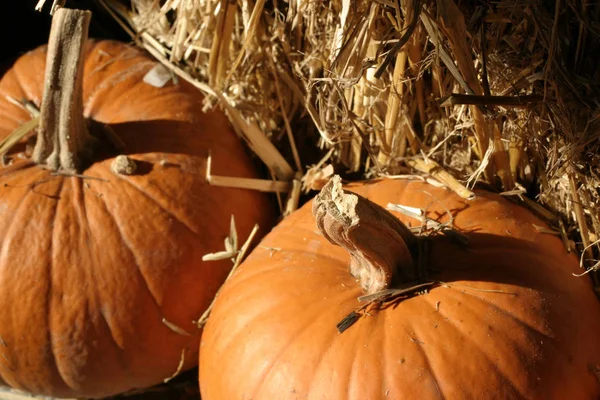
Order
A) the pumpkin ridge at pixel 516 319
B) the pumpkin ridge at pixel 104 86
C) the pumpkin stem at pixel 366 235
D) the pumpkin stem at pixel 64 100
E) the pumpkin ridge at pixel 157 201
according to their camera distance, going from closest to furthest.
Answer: the pumpkin stem at pixel 366 235 → the pumpkin ridge at pixel 516 319 → the pumpkin stem at pixel 64 100 → the pumpkin ridge at pixel 157 201 → the pumpkin ridge at pixel 104 86

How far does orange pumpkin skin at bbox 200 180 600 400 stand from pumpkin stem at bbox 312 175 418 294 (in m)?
0.05

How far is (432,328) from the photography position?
1.45 meters

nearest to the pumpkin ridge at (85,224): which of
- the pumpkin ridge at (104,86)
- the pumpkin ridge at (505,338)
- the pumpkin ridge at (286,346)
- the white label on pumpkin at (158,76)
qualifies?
the pumpkin ridge at (104,86)

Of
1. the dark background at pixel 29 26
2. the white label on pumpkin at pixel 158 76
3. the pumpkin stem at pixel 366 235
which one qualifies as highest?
the dark background at pixel 29 26

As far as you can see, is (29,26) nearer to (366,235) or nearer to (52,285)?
(52,285)

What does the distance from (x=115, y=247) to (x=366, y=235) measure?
2.56 ft

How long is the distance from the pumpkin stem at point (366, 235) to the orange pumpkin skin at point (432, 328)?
55 mm

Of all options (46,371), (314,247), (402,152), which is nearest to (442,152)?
(402,152)

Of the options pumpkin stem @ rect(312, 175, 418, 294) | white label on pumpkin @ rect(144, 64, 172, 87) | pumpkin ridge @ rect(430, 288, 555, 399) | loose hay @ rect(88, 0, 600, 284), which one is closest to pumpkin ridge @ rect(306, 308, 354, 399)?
pumpkin stem @ rect(312, 175, 418, 294)

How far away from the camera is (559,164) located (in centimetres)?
164

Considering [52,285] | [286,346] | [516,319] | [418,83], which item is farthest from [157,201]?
[516,319]

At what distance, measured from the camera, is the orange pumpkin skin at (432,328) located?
142 centimetres

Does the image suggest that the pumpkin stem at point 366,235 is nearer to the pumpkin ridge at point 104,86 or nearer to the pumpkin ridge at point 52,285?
the pumpkin ridge at point 52,285

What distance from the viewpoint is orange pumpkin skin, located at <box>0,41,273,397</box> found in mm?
1834
